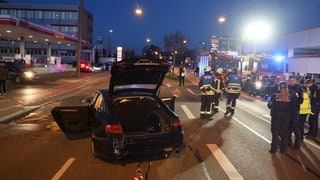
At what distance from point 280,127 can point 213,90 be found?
4.94 meters

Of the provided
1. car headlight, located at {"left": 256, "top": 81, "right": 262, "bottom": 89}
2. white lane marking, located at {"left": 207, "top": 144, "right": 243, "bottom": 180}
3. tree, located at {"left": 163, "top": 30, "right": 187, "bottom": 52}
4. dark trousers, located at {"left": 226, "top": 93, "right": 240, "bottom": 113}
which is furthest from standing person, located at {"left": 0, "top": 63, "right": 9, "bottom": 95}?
tree, located at {"left": 163, "top": 30, "right": 187, "bottom": 52}

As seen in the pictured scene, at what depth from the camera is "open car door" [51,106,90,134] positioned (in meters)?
9.02

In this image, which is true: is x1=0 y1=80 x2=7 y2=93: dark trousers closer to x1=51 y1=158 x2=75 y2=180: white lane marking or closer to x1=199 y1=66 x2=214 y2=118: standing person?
x1=199 y1=66 x2=214 y2=118: standing person

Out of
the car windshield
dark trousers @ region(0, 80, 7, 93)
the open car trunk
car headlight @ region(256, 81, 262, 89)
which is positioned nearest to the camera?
the open car trunk

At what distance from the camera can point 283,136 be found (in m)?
9.08

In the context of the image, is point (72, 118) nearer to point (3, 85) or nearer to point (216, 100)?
point (216, 100)

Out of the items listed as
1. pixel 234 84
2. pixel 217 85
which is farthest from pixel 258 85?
pixel 234 84

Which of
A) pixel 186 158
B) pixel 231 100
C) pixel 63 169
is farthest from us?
pixel 231 100

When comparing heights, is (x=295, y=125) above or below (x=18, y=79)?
above

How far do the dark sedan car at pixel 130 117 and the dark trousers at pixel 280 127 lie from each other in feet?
8.48

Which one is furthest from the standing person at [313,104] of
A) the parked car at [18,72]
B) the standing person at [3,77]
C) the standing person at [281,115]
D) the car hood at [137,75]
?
the parked car at [18,72]

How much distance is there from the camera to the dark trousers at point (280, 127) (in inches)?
353

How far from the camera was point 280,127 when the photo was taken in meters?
9.10

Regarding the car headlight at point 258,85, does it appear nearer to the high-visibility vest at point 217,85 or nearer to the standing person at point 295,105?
the high-visibility vest at point 217,85
